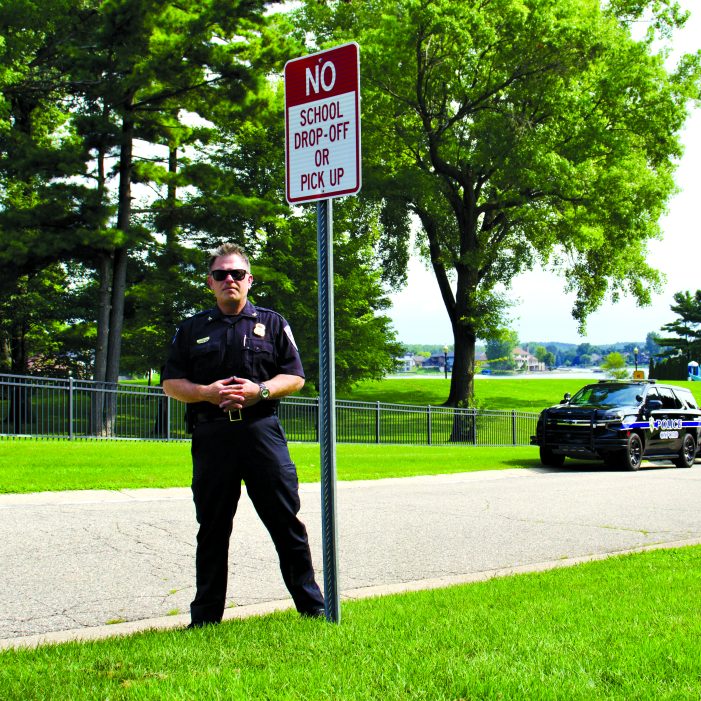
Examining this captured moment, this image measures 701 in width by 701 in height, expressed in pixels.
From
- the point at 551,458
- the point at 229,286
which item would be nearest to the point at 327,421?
the point at 229,286

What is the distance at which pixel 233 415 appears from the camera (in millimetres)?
4207

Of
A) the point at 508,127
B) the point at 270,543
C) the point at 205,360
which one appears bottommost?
the point at 270,543

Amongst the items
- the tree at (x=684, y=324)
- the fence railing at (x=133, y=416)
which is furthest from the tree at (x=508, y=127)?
the tree at (x=684, y=324)

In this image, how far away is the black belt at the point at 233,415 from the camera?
421cm

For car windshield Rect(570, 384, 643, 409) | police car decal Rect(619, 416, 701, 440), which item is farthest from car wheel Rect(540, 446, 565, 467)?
police car decal Rect(619, 416, 701, 440)

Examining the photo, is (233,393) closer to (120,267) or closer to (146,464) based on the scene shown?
(146,464)

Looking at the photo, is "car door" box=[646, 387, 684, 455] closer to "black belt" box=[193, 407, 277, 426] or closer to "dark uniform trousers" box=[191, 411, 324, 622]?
"dark uniform trousers" box=[191, 411, 324, 622]

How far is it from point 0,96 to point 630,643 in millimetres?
19738

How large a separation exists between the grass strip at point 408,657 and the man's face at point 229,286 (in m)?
1.66

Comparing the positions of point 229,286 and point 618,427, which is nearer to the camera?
point 229,286

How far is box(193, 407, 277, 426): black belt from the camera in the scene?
4.21m

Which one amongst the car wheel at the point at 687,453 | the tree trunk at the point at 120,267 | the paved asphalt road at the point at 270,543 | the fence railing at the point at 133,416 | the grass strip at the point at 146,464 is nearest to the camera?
the paved asphalt road at the point at 270,543

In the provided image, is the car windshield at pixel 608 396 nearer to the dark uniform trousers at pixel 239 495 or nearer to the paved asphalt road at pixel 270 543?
the paved asphalt road at pixel 270 543

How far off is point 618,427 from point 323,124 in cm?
1432
